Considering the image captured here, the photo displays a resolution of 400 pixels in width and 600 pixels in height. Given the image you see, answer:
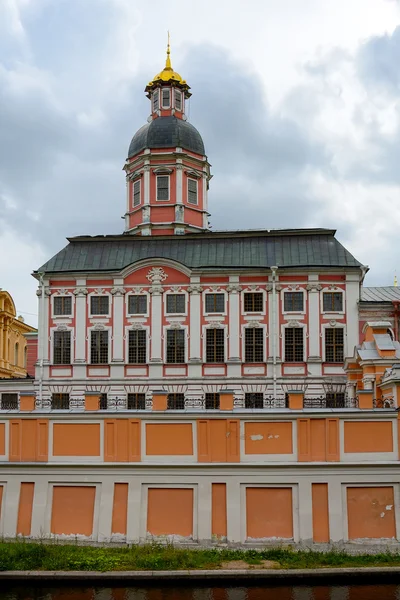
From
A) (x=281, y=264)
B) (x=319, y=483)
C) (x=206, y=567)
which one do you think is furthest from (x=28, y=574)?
(x=281, y=264)

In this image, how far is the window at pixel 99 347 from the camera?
44531 millimetres

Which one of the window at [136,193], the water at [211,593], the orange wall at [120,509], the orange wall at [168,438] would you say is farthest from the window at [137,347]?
the water at [211,593]

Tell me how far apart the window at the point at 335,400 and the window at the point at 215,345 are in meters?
6.45

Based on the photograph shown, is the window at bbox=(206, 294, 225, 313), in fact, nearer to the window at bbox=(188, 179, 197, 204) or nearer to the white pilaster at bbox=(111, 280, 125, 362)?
the white pilaster at bbox=(111, 280, 125, 362)

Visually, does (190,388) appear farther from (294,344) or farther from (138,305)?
(294,344)

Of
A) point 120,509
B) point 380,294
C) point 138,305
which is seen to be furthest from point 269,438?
point 380,294

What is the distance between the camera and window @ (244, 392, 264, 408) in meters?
43.0

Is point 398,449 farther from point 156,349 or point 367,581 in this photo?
point 156,349

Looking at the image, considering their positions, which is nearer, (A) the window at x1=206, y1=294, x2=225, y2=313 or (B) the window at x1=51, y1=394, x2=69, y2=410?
(B) the window at x1=51, y1=394, x2=69, y2=410

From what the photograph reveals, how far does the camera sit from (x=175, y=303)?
44594mm

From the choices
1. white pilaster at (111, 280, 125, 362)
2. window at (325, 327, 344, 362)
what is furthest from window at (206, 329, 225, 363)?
window at (325, 327, 344, 362)

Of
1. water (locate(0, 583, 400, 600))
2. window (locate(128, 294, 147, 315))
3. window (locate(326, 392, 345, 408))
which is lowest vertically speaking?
water (locate(0, 583, 400, 600))

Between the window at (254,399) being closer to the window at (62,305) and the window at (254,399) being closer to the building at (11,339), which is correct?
the window at (62,305)

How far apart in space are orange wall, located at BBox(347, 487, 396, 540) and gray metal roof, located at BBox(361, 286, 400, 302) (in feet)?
87.4
